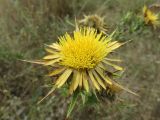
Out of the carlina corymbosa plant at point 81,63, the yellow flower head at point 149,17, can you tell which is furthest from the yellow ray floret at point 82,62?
the yellow flower head at point 149,17

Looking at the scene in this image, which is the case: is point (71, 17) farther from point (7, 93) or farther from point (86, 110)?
point (86, 110)

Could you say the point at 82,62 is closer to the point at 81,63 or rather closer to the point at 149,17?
the point at 81,63

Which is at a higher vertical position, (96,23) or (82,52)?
(96,23)

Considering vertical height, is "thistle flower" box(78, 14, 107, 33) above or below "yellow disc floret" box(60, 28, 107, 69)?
above

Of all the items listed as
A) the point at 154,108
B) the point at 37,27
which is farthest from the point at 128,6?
the point at 154,108

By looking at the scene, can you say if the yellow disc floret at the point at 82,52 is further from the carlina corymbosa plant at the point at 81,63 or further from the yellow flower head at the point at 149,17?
the yellow flower head at the point at 149,17

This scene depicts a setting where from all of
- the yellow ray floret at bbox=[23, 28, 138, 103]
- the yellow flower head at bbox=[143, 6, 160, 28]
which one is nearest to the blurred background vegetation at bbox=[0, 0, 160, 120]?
the yellow flower head at bbox=[143, 6, 160, 28]

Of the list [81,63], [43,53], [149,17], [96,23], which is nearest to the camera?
[81,63]

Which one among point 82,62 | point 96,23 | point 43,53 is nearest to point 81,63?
point 82,62

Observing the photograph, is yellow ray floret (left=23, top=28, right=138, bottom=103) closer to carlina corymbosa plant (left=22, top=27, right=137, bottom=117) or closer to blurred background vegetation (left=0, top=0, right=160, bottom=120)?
carlina corymbosa plant (left=22, top=27, right=137, bottom=117)
